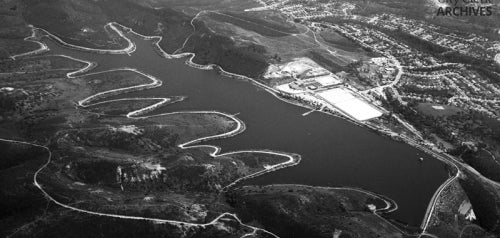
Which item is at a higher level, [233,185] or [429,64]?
[429,64]

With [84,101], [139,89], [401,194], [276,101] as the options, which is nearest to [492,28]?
[276,101]

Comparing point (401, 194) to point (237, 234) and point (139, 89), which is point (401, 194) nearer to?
point (237, 234)

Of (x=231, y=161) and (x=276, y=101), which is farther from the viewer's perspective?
→ (x=276, y=101)

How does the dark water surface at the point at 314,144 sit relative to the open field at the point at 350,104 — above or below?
below

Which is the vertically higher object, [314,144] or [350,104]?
[350,104]

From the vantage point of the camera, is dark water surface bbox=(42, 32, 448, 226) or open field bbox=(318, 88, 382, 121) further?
open field bbox=(318, 88, 382, 121)

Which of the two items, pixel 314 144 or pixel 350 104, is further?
pixel 350 104

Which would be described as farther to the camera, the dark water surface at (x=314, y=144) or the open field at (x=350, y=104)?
the open field at (x=350, y=104)

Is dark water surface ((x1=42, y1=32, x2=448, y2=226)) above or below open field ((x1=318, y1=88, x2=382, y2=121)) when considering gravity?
below
